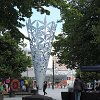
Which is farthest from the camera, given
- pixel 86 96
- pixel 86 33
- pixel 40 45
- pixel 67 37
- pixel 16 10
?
pixel 40 45

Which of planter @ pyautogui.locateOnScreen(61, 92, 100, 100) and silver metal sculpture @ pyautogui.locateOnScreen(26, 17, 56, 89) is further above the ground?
silver metal sculpture @ pyautogui.locateOnScreen(26, 17, 56, 89)

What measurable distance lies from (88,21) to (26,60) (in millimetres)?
33375

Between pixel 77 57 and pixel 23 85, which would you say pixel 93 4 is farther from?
pixel 23 85

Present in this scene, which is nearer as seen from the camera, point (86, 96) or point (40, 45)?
point (86, 96)

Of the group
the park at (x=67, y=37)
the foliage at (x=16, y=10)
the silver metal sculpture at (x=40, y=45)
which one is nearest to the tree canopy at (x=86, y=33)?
the park at (x=67, y=37)

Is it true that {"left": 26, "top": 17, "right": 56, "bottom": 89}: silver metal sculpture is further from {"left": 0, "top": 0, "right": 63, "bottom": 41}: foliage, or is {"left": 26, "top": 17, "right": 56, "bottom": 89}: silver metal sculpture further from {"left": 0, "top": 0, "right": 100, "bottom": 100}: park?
{"left": 0, "top": 0, "right": 63, "bottom": 41}: foliage

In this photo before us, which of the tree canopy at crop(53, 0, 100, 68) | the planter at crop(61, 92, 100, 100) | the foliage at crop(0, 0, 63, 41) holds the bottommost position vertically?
the planter at crop(61, 92, 100, 100)

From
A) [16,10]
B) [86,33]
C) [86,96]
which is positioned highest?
[86,33]

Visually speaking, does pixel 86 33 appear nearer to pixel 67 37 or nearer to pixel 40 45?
pixel 67 37

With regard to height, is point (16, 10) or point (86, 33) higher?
point (86, 33)

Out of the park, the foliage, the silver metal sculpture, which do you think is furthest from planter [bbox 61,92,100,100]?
the silver metal sculpture

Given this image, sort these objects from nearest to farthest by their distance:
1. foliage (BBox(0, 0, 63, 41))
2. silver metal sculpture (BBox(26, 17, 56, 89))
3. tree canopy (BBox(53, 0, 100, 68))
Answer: foliage (BBox(0, 0, 63, 41))
tree canopy (BBox(53, 0, 100, 68))
silver metal sculpture (BBox(26, 17, 56, 89))

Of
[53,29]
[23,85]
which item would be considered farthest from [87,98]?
[53,29]

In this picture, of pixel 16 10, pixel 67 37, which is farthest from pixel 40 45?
pixel 16 10
